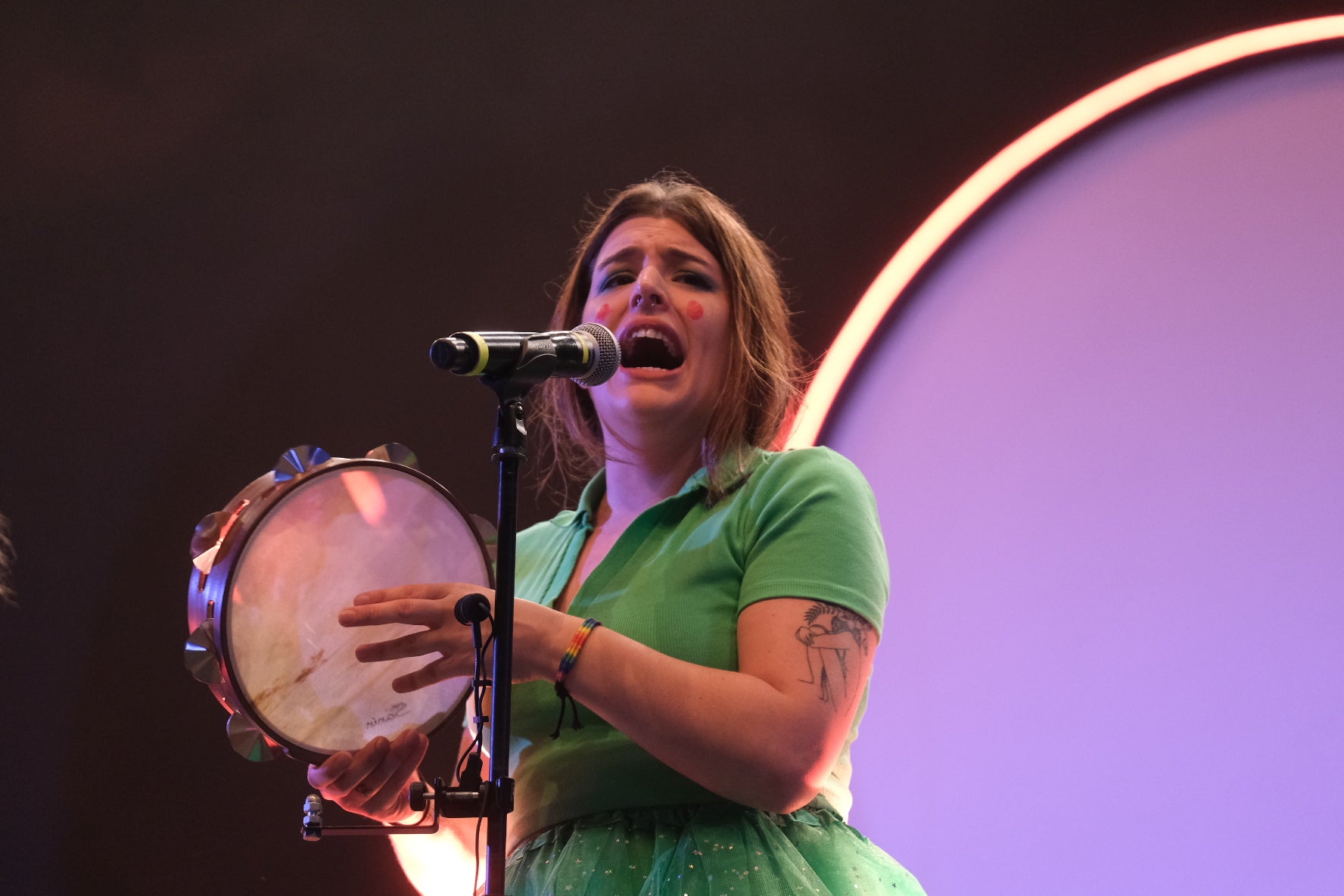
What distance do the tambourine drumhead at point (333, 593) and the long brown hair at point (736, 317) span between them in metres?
0.43

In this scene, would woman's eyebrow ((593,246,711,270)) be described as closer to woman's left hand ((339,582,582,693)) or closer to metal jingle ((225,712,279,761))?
woman's left hand ((339,582,582,693))

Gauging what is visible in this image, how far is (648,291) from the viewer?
5.95 feet

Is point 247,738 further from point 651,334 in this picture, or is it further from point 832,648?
point 651,334

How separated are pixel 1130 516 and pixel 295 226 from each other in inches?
68.4

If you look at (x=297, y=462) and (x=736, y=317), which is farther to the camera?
(x=736, y=317)

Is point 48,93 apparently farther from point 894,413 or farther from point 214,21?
point 894,413

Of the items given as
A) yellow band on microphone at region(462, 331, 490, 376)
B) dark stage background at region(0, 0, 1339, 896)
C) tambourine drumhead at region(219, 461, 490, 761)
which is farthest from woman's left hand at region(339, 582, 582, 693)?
dark stage background at region(0, 0, 1339, 896)

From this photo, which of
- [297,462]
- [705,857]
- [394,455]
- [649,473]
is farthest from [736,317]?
[705,857]

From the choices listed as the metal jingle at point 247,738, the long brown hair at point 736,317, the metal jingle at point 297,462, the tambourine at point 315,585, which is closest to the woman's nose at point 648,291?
the long brown hair at point 736,317

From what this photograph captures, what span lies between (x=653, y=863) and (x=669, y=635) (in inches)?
11.0

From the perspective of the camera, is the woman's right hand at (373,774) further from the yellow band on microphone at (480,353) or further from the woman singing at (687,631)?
the yellow band on microphone at (480,353)

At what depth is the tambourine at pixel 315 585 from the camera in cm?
137

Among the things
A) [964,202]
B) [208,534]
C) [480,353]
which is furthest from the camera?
[964,202]

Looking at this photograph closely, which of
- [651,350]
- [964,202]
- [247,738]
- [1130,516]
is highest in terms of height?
[964,202]
